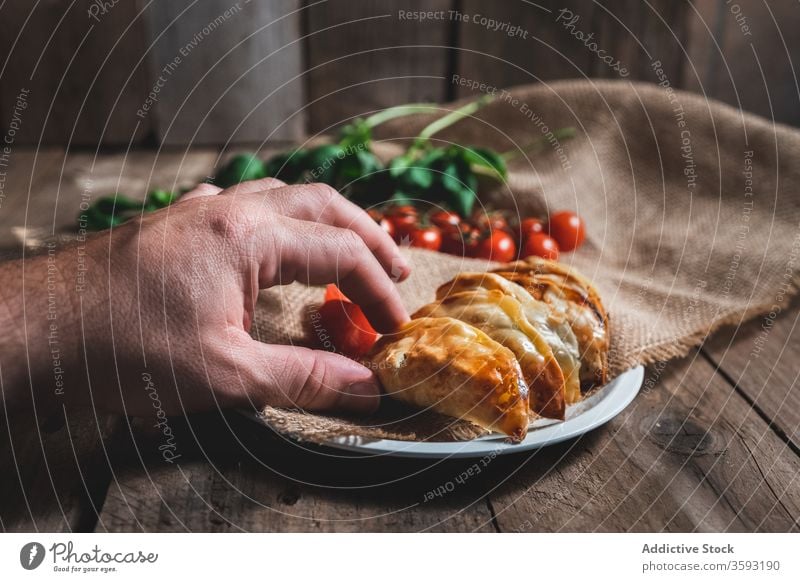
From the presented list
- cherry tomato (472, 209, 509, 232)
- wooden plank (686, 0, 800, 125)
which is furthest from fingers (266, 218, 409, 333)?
wooden plank (686, 0, 800, 125)

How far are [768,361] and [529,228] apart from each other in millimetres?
542

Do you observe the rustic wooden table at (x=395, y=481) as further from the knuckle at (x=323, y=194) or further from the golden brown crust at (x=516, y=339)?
the knuckle at (x=323, y=194)

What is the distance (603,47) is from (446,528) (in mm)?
1741

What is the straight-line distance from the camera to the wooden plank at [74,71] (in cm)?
198

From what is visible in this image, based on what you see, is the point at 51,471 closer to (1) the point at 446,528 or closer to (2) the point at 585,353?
(1) the point at 446,528

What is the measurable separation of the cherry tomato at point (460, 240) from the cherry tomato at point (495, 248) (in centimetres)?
2

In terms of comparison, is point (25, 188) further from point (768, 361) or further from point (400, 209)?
point (768, 361)

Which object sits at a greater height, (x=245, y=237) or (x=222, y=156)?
(x=245, y=237)

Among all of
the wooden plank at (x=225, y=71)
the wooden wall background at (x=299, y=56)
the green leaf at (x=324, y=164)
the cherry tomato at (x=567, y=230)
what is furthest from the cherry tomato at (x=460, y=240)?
the wooden plank at (x=225, y=71)

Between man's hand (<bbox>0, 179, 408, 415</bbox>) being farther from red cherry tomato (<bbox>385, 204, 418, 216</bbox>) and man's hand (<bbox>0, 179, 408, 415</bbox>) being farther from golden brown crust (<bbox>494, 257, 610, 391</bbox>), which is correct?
red cherry tomato (<bbox>385, 204, 418, 216</bbox>)

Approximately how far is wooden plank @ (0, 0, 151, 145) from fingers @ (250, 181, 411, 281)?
1.30 metres

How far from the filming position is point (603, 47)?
2.12 m
